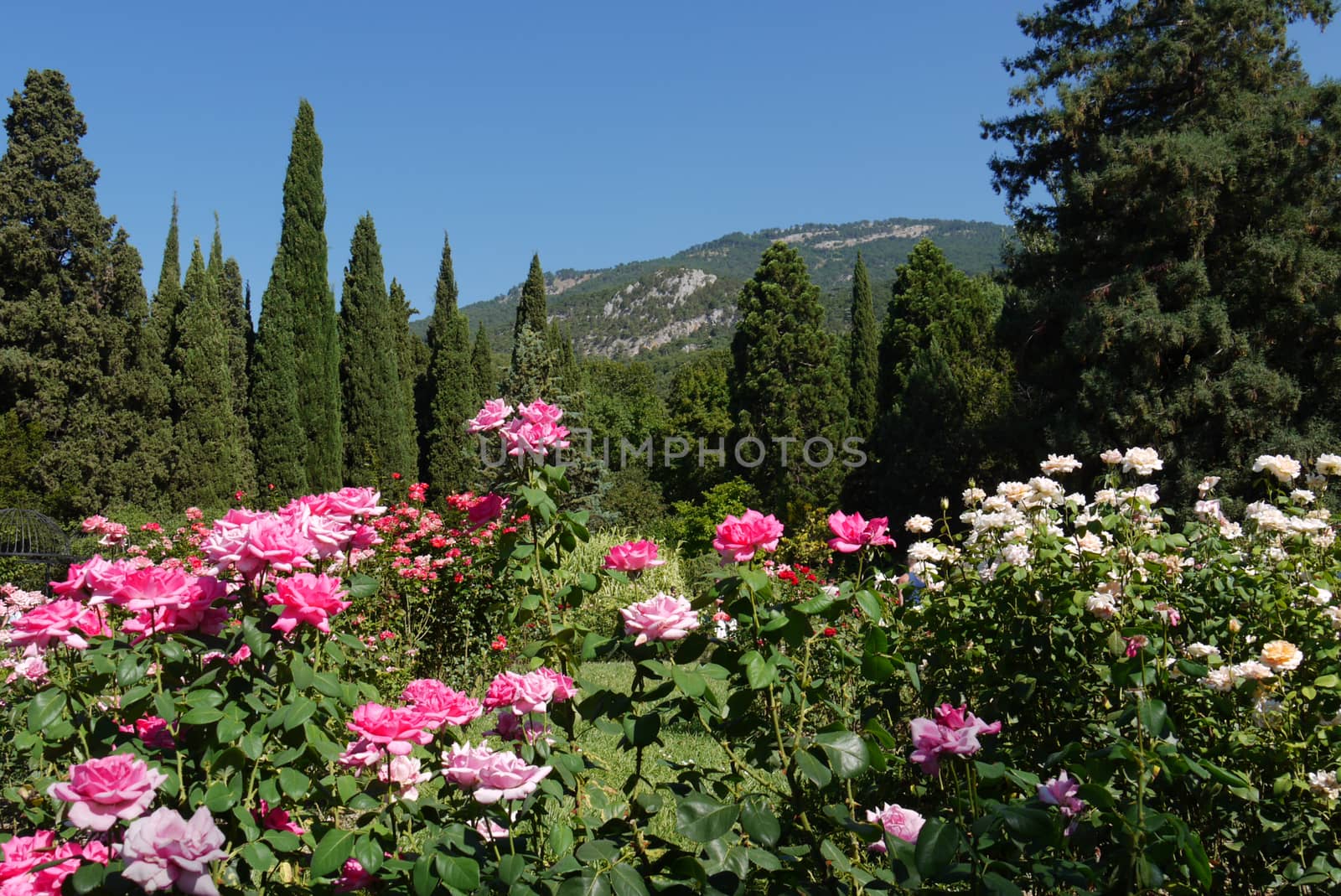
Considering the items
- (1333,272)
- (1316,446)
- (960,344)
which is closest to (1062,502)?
(1316,446)

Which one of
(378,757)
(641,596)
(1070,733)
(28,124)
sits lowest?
(641,596)

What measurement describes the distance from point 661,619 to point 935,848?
1.80 feet

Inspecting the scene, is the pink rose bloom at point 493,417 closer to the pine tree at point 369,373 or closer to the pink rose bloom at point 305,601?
the pink rose bloom at point 305,601

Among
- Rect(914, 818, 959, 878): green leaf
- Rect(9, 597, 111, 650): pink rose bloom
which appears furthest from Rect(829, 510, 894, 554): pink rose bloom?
Rect(9, 597, 111, 650): pink rose bloom

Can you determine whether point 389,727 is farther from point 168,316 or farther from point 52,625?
point 168,316

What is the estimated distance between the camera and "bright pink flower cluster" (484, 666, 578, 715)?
5.19 feet

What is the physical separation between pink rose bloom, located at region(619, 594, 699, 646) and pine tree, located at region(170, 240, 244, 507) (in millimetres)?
13069

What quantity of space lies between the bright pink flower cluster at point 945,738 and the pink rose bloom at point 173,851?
3.61 ft

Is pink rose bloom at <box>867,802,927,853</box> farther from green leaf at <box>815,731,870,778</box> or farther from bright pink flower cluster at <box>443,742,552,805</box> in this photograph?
bright pink flower cluster at <box>443,742,552,805</box>

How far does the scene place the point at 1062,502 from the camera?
261cm

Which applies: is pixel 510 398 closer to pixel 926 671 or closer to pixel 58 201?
pixel 58 201

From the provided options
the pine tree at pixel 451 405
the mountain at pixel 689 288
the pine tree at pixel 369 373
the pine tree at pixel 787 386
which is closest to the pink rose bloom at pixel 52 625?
the pine tree at pixel 787 386

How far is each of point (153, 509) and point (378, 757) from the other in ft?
39.7

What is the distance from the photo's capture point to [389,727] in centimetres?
147
